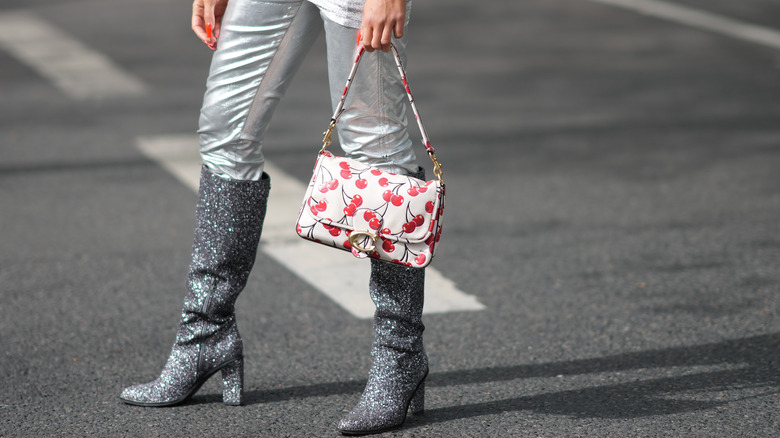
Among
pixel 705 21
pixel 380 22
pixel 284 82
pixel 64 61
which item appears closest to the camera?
pixel 380 22

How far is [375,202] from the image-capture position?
260 centimetres

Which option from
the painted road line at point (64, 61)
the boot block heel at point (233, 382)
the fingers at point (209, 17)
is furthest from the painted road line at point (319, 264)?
the painted road line at point (64, 61)

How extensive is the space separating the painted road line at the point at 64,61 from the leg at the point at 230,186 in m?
4.93

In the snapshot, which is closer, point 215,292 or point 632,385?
point 215,292

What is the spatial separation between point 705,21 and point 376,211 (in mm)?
8572

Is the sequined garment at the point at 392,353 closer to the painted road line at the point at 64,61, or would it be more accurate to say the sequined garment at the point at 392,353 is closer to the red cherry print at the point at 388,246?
the red cherry print at the point at 388,246

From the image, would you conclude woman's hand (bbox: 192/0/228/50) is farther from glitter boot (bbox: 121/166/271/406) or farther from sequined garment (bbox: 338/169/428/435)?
sequined garment (bbox: 338/169/428/435)

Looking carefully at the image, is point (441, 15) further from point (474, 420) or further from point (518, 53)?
point (474, 420)

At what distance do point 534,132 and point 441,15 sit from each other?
463 cm

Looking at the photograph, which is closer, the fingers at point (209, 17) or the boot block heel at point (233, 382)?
the fingers at point (209, 17)

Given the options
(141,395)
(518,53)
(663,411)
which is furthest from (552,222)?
(518,53)

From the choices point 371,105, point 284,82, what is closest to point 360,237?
point 371,105

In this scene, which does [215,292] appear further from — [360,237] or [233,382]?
[360,237]

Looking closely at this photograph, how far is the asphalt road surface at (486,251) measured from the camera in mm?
2984
